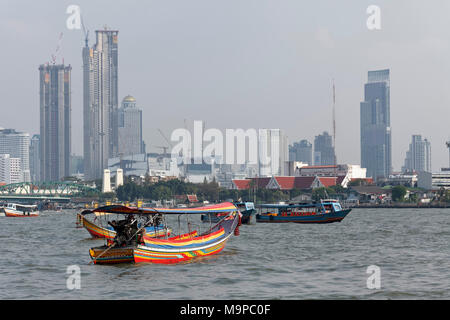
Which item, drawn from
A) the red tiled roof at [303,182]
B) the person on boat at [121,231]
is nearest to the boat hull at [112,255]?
the person on boat at [121,231]

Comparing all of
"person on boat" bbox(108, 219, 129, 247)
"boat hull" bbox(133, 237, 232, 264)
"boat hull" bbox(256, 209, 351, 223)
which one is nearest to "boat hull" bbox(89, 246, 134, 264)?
"boat hull" bbox(133, 237, 232, 264)

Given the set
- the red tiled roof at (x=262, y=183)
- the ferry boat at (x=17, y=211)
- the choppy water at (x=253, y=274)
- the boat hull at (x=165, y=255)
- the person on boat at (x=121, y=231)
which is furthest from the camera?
the red tiled roof at (x=262, y=183)

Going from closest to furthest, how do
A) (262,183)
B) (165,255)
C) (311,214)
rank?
(165,255), (311,214), (262,183)

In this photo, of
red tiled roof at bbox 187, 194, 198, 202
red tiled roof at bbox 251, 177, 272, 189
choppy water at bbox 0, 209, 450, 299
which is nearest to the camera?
choppy water at bbox 0, 209, 450, 299

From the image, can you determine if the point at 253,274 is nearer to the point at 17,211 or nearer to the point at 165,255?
the point at 165,255

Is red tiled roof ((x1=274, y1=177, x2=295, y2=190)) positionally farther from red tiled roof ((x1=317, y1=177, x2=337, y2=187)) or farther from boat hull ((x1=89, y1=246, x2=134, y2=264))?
boat hull ((x1=89, y1=246, x2=134, y2=264))

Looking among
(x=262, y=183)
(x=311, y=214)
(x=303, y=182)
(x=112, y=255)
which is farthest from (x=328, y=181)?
(x=112, y=255)

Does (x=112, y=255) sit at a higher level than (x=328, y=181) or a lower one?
lower

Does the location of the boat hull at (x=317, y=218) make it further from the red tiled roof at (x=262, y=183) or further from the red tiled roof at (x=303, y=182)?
the red tiled roof at (x=262, y=183)

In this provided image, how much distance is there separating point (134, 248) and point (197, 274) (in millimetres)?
3263

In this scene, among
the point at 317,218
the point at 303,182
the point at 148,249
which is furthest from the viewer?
the point at 303,182

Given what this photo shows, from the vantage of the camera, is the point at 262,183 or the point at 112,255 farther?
the point at 262,183

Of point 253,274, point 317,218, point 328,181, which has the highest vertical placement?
point 328,181
